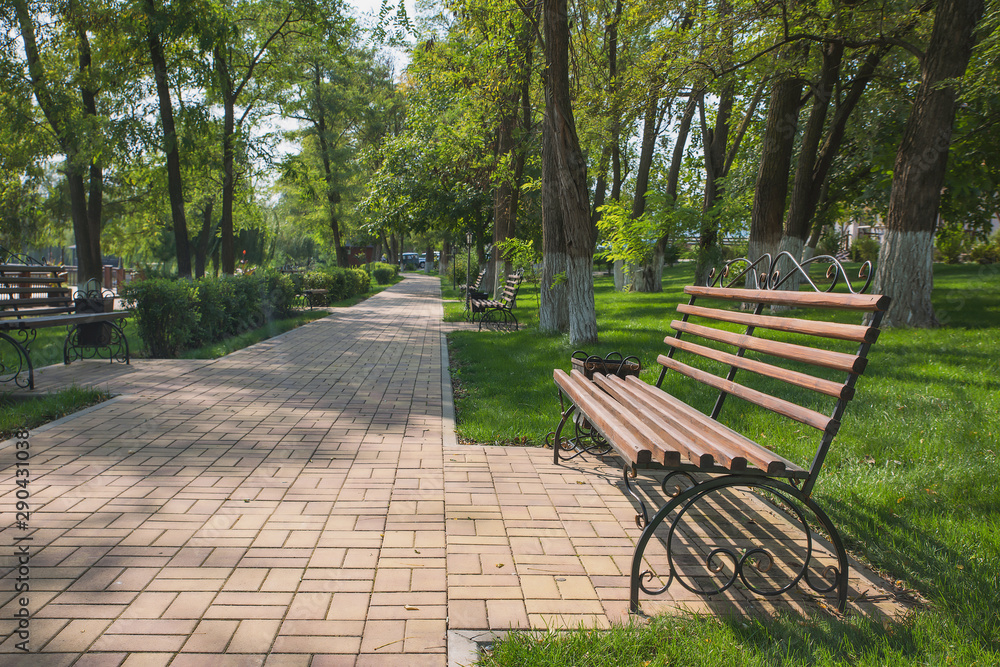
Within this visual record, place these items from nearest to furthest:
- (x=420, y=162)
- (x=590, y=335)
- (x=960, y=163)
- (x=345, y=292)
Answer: (x=590, y=335), (x=960, y=163), (x=420, y=162), (x=345, y=292)

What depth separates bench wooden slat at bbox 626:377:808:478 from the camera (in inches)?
99.2

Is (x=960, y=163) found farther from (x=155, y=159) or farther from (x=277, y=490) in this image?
(x=155, y=159)

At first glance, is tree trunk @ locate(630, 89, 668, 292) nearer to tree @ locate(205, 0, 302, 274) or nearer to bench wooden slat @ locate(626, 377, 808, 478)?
tree @ locate(205, 0, 302, 274)

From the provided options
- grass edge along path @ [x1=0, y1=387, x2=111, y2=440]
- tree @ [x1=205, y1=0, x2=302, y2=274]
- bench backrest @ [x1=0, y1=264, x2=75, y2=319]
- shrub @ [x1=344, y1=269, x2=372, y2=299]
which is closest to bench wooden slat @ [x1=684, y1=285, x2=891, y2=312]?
grass edge along path @ [x1=0, y1=387, x2=111, y2=440]

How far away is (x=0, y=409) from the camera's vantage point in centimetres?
549

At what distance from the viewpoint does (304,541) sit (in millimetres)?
3154

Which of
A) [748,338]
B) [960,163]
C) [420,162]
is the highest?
[420,162]

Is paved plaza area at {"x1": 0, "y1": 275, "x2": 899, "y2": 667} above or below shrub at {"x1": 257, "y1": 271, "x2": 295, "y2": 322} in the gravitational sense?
below

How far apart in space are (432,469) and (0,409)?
423 centimetres

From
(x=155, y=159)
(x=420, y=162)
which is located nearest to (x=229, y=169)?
(x=155, y=159)

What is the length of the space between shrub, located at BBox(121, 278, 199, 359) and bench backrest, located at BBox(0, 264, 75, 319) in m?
0.76

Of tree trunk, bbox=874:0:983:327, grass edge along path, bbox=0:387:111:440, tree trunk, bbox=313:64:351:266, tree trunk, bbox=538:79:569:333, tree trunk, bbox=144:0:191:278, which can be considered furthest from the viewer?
tree trunk, bbox=313:64:351:266

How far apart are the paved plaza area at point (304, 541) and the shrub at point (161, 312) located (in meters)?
3.77

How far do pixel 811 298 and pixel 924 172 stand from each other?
25.6 feet
